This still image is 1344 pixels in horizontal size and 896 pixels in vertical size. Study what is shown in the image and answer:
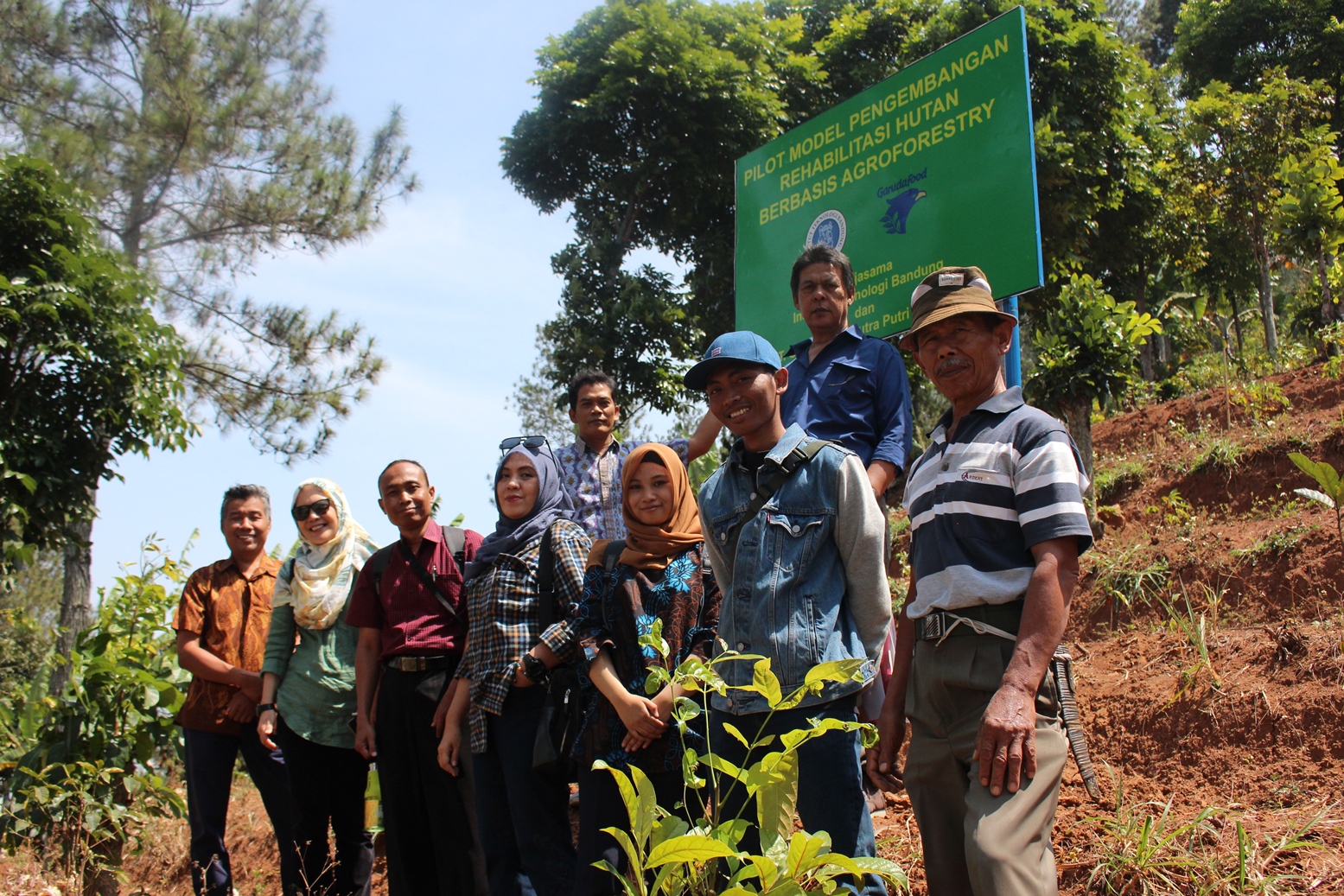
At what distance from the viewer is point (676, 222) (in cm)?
1308

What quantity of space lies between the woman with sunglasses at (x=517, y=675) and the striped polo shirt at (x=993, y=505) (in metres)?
1.23

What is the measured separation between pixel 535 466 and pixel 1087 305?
442cm

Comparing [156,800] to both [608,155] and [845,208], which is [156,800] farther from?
[608,155]

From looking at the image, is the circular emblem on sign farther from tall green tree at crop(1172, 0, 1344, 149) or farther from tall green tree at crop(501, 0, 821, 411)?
tall green tree at crop(1172, 0, 1344, 149)

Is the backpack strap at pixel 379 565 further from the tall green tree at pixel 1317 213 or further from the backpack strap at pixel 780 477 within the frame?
the tall green tree at pixel 1317 213

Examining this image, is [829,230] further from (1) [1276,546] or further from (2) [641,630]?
(2) [641,630]

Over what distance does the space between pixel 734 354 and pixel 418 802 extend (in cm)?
200

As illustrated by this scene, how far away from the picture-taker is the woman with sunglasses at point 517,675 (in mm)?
2908

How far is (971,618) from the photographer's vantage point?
2.01 m

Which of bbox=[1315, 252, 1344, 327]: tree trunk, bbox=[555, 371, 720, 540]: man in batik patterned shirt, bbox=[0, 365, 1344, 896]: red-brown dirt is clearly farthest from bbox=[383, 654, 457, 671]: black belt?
bbox=[1315, 252, 1344, 327]: tree trunk

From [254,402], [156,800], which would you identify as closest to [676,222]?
[254,402]

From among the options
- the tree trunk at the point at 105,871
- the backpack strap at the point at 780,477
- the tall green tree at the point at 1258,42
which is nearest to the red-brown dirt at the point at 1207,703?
the tree trunk at the point at 105,871

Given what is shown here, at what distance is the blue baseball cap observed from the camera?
2.51m

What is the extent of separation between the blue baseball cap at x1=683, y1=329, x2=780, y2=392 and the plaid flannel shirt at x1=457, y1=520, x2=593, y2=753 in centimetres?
81
